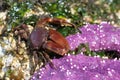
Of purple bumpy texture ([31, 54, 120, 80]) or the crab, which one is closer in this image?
purple bumpy texture ([31, 54, 120, 80])

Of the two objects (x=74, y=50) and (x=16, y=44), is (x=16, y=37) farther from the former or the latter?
(x=74, y=50)

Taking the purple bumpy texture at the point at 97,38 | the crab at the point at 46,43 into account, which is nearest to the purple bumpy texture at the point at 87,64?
the purple bumpy texture at the point at 97,38

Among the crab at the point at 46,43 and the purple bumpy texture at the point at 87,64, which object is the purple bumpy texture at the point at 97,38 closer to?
the purple bumpy texture at the point at 87,64

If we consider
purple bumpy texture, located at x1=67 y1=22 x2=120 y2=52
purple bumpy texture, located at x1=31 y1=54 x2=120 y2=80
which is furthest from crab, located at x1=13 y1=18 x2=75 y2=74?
purple bumpy texture, located at x1=67 y1=22 x2=120 y2=52

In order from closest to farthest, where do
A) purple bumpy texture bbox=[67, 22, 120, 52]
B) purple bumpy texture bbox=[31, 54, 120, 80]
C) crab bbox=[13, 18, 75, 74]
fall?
1. purple bumpy texture bbox=[31, 54, 120, 80]
2. crab bbox=[13, 18, 75, 74]
3. purple bumpy texture bbox=[67, 22, 120, 52]

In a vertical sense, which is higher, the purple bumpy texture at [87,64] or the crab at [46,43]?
the crab at [46,43]

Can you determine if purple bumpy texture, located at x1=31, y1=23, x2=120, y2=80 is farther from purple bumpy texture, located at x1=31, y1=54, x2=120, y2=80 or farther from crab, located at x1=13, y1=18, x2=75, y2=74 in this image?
crab, located at x1=13, y1=18, x2=75, y2=74

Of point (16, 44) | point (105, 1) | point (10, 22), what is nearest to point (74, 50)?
point (16, 44)

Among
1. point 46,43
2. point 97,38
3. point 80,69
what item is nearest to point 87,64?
point 80,69

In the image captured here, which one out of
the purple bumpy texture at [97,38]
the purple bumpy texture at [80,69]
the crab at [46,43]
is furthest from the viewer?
the purple bumpy texture at [97,38]
